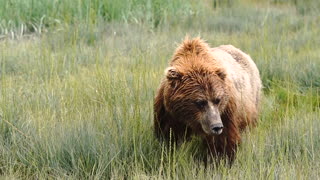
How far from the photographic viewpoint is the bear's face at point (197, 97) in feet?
13.1

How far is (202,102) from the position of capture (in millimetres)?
4008

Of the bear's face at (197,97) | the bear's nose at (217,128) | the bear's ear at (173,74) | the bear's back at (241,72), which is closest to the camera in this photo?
the bear's nose at (217,128)

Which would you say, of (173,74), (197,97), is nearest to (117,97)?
(173,74)

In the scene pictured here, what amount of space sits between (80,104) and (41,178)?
1.44m

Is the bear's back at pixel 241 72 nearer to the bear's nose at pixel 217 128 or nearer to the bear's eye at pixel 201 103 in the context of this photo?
the bear's eye at pixel 201 103

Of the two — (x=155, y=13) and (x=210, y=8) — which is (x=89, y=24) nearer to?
(x=155, y=13)

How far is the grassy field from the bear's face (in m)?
0.28

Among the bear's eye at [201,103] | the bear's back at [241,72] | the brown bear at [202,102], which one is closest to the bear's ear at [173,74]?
the brown bear at [202,102]

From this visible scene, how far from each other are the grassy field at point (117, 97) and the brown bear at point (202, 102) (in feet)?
0.45

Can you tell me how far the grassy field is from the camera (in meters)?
4.05

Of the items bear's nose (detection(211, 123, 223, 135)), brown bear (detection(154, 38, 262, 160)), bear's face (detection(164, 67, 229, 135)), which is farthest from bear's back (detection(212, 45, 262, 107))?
bear's nose (detection(211, 123, 223, 135))

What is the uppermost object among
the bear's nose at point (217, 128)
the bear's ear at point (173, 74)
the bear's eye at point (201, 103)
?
the bear's ear at point (173, 74)

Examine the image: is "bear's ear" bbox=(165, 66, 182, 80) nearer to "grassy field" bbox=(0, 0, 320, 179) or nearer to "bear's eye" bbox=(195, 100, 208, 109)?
"bear's eye" bbox=(195, 100, 208, 109)

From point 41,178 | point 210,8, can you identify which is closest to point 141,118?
point 41,178
